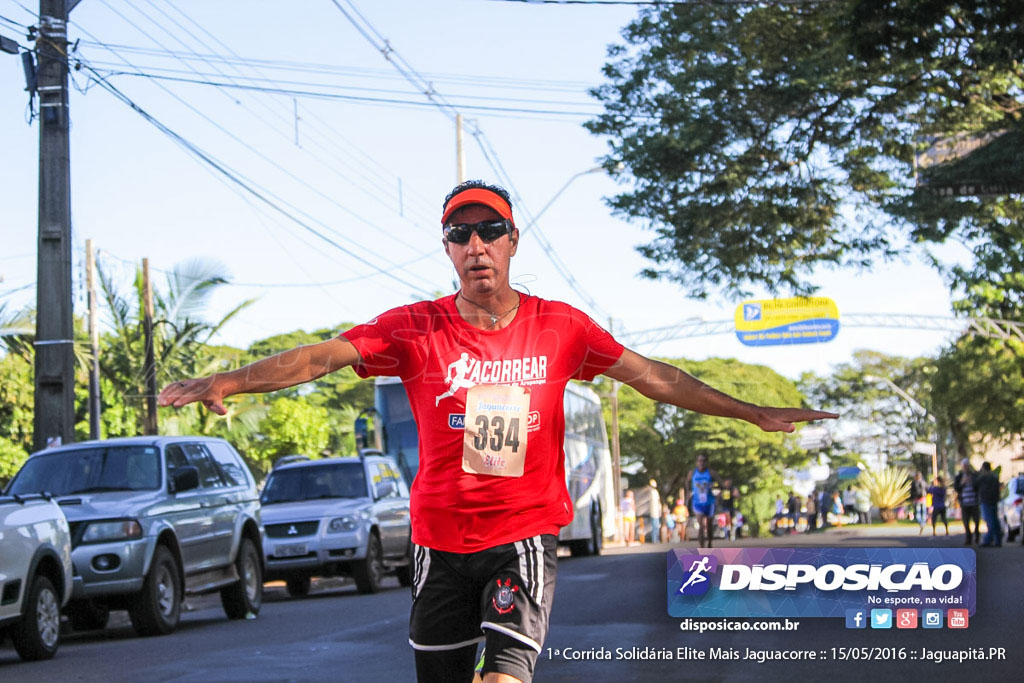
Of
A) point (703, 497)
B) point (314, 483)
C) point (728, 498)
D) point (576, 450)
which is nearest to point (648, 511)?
point (728, 498)

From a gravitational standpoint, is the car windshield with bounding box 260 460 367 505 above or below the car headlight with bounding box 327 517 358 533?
above

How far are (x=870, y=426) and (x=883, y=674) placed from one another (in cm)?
7392

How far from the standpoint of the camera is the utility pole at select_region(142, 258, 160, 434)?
25.5 meters

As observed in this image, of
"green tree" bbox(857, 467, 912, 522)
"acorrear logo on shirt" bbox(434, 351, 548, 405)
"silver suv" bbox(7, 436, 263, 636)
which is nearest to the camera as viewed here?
"acorrear logo on shirt" bbox(434, 351, 548, 405)

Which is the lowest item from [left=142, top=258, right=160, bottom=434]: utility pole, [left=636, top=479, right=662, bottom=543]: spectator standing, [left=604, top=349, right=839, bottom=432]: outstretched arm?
[left=636, top=479, right=662, bottom=543]: spectator standing

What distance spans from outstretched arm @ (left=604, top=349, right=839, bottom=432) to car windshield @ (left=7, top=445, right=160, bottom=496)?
9.56 m

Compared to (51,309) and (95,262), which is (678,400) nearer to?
(51,309)

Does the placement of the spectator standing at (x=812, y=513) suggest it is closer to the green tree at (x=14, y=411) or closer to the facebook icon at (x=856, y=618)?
the green tree at (x=14, y=411)

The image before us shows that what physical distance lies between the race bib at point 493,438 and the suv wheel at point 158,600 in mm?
8919

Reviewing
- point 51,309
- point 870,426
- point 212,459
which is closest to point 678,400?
point 212,459

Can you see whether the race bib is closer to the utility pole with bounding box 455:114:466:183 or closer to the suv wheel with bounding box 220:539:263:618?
the suv wheel with bounding box 220:539:263:618

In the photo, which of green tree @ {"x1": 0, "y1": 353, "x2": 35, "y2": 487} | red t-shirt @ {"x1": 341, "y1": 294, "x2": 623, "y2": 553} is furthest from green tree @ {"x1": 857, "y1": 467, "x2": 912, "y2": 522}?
red t-shirt @ {"x1": 341, "y1": 294, "x2": 623, "y2": 553}

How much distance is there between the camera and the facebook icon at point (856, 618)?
8545 millimetres

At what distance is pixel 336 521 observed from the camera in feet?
57.9
